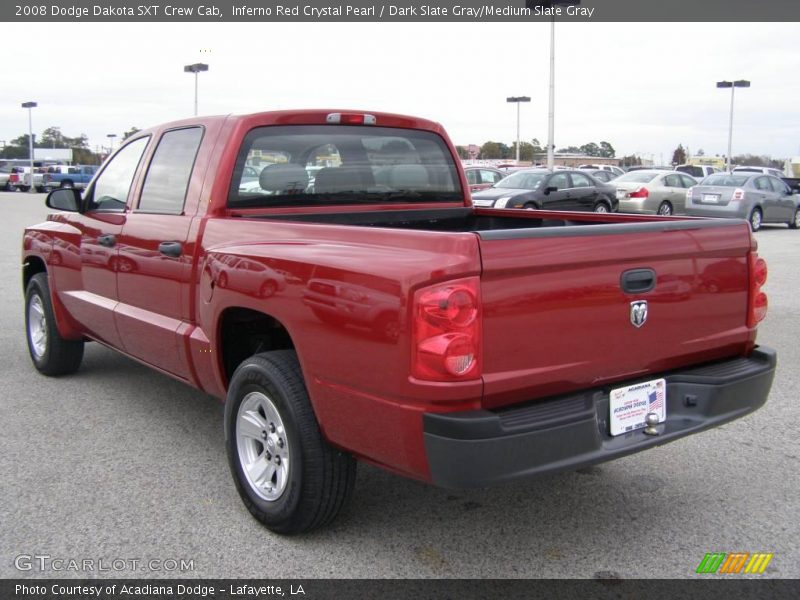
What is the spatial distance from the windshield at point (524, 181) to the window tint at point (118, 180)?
13.9 meters

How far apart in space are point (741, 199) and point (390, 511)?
18744 millimetres

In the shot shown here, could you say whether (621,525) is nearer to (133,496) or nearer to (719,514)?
(719,514)

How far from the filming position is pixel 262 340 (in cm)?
399

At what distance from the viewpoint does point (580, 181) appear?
19.7 m

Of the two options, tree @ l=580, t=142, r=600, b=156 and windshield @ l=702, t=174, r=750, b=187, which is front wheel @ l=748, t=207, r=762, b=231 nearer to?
windshield @ l=702, t=174, r=750, b=187

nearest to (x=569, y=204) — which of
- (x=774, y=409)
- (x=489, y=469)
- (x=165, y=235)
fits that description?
(x=774, y=409)

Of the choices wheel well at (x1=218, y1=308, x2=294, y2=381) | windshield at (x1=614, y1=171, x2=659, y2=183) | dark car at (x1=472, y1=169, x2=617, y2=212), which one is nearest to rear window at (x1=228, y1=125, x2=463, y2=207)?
wheel well at (x1=218, y1=308, x2=294, y2=381)

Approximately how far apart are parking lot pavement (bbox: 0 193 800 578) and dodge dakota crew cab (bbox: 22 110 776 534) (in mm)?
290

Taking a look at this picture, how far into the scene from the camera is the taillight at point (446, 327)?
2.68m

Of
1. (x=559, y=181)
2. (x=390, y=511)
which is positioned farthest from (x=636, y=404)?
(x=559, y=181)

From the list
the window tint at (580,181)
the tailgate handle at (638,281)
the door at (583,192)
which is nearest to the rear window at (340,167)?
the tailgate handle at (638,281)

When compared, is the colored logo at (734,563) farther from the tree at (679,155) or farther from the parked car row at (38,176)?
the tree at (679,155)

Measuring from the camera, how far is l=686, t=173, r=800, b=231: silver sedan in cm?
1995

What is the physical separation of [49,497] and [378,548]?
168cm
